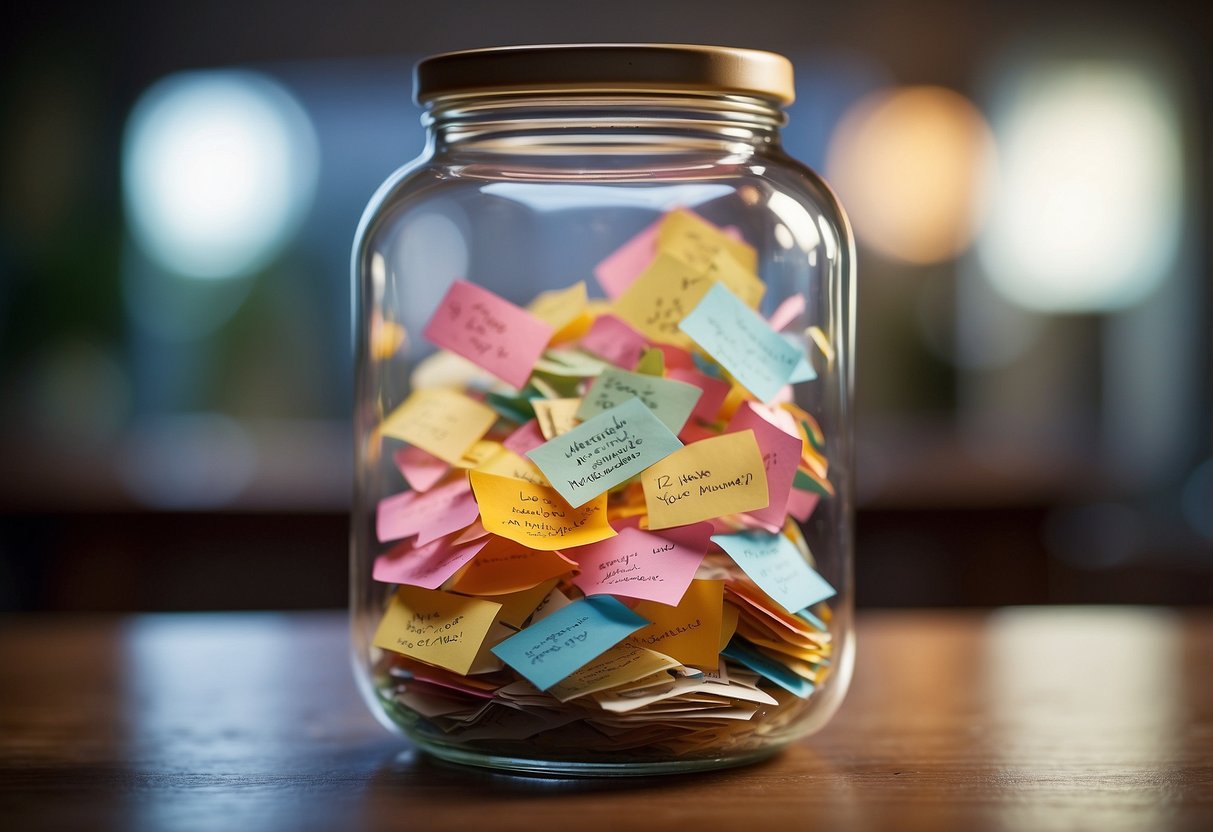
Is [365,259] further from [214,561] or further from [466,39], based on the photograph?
[466,39]

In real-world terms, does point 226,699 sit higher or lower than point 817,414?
lower

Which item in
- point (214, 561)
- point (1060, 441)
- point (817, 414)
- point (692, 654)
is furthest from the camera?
point (1060, 441)

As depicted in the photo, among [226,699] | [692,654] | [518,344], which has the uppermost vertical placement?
[518,344]

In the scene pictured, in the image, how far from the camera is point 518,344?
0.60 m

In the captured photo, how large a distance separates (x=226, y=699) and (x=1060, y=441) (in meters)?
2.70

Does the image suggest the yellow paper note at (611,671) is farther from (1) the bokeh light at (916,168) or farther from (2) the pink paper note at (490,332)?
(1) the bokeh light at (916,168)

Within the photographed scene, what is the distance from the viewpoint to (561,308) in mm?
648

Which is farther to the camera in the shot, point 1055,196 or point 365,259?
point 1055,196

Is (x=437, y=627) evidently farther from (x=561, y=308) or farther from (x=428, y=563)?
(x=561, y=308)

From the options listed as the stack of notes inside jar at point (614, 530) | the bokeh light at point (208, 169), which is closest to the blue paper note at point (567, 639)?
the stack of notes inside jar at point (614, 530)

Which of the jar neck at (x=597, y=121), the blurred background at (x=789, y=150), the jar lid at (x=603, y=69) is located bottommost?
the blurred background at (x=789, y=150)

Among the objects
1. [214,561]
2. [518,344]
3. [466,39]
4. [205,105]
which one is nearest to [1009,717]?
[518,344]

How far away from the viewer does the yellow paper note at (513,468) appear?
557 millimetres

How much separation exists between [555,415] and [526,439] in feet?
0.06
